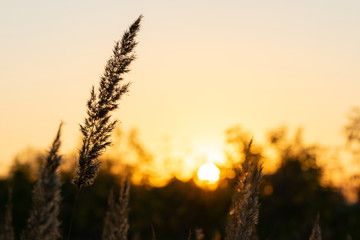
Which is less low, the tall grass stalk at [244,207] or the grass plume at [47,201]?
the tall grass stalk at [244,207]

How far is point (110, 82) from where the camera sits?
14.5 feet

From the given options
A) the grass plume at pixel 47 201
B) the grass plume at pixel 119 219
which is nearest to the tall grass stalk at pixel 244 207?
the grass plume at pixel 119 219

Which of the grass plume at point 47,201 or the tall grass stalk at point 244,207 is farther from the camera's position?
the tall grass stalk at point 244,207

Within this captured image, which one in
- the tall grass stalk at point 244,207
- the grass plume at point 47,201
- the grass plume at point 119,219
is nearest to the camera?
the grass plume at point 47,201

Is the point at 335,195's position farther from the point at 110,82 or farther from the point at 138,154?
the point at 110,82

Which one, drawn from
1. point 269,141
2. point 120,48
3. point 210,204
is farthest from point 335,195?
point 120,48

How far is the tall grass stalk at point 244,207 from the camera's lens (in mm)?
4691

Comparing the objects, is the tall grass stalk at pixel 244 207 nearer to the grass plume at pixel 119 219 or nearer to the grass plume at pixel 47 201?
the grass plume at pixel 119 219

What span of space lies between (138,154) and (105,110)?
96.2 ft

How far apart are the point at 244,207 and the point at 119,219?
1523mm

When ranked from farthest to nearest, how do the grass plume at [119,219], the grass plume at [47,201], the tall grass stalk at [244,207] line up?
the grass plume at [119,219]
the tall grass stalk at [244,207]
the grass plume at [47,201]

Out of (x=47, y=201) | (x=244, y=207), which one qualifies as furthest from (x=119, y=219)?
(x=47, y=201)

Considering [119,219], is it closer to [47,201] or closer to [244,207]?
[244,207]

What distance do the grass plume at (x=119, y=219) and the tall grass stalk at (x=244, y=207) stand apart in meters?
1.16
